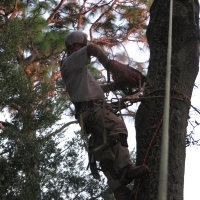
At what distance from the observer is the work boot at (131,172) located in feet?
8.66

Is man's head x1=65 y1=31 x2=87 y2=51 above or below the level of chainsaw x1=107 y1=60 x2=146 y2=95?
above

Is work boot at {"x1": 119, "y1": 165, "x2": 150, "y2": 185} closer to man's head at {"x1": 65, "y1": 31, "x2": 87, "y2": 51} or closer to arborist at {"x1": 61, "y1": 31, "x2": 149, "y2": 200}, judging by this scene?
arborist at {"x1": 61, "y1": 31, "x2": 149, "y2": 200}

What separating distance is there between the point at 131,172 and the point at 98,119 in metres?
0.47

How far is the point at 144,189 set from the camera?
2.62 metres

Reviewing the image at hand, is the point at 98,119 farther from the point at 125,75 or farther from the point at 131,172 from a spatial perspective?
the point at 131,172

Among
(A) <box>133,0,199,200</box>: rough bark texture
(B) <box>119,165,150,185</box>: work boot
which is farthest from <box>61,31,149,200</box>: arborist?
(A) <box>133,0,199,200</box>: rough bark texture

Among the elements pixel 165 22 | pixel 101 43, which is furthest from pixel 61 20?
pixel 165 22

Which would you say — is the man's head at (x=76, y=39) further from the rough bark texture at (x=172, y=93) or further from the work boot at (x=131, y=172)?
the work boot at (x=131, y=172)

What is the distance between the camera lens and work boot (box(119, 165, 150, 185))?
2638 millimetres

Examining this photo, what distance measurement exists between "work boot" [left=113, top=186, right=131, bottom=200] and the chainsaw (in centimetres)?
64

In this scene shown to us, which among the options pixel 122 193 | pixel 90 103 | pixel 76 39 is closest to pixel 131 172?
pixel 122 193

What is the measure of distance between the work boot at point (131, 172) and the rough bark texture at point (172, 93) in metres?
0.03

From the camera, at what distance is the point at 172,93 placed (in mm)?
2846

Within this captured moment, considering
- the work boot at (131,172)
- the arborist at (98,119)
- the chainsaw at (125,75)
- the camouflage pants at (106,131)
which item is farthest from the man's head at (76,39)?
the work boot at (131,172)
